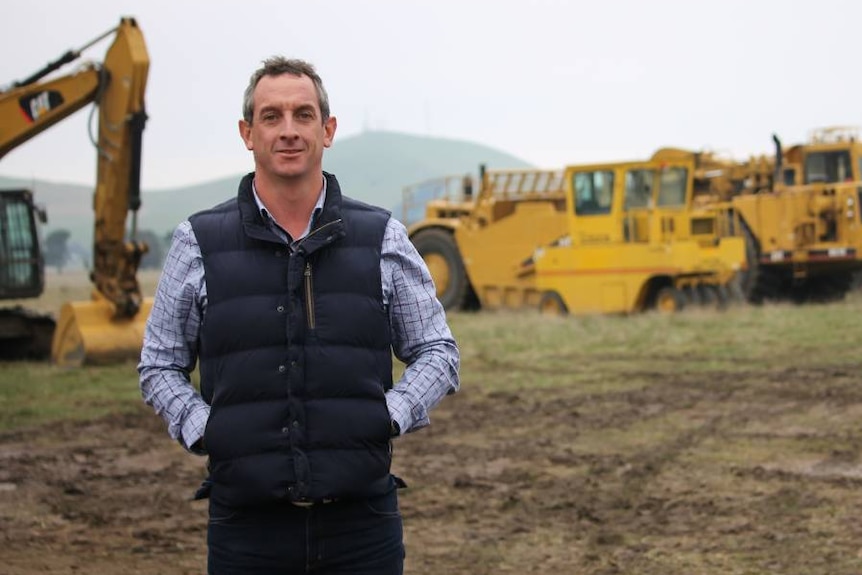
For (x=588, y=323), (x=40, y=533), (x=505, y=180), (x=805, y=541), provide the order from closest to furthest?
(x=805, y=541) < (x=40, y=533) < (x=588, y=323) < (x=505, y=180)

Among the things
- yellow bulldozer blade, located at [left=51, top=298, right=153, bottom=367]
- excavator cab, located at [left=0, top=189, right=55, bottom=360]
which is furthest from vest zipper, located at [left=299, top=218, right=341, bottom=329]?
excavator cab, located at [left=0, top=189, right=55, bottom=360]

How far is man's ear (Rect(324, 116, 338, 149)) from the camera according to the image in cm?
336

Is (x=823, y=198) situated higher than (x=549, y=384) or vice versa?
(x=823, y=198)

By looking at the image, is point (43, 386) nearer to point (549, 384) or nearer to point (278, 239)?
point (549, 384)

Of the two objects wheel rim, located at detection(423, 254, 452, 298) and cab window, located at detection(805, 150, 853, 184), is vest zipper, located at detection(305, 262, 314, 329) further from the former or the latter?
wheel rim, located at detection(423, 254, 452, 298)

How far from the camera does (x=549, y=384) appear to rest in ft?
47.5

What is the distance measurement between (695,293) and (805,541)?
48.8ft

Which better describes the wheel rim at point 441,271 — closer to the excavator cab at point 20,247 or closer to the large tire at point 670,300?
the large tire at point 670,300

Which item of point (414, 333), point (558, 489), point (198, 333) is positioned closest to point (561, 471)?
point (558, 489)

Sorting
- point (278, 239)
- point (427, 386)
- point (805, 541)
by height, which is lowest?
point (805, 541)

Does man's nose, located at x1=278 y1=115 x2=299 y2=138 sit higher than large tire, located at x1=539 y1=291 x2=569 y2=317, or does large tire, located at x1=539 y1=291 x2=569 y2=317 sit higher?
man's nose, located at x1=278 y1=115 x2=299 y2=138

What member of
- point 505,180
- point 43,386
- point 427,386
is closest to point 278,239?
point 427,386

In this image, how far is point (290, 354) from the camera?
3.22 m

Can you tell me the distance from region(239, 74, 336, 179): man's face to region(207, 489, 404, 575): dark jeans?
28.6 inches
